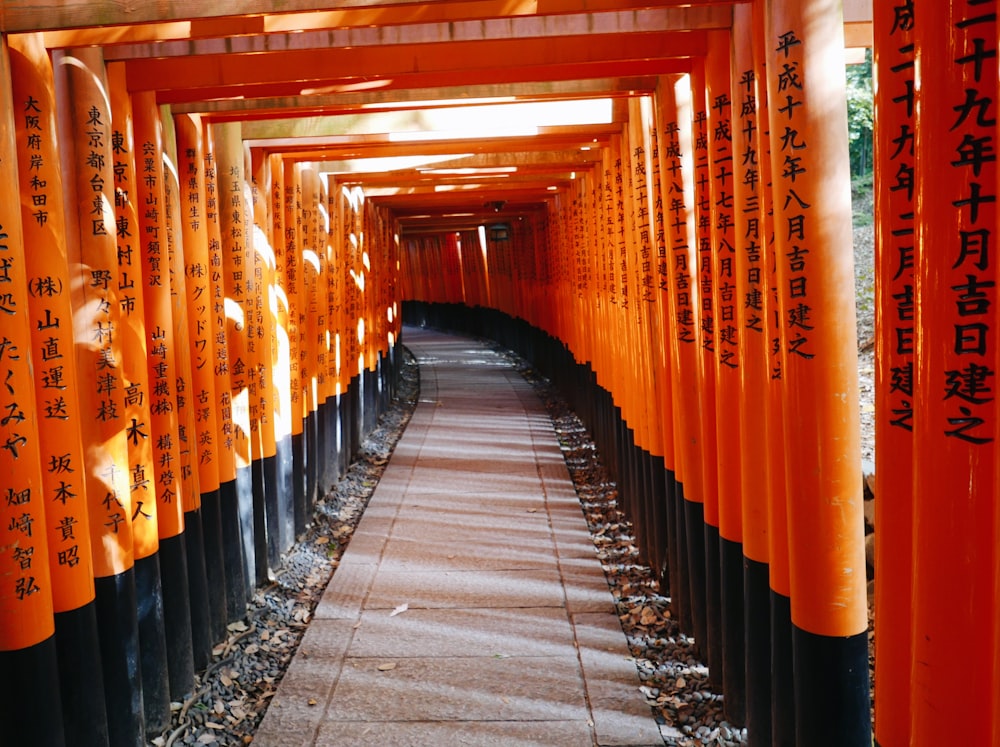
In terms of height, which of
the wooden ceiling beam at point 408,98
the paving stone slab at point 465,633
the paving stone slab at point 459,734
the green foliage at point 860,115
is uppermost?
the green foliage at point 860,115

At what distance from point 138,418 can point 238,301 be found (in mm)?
2068

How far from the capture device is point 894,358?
8.12ft

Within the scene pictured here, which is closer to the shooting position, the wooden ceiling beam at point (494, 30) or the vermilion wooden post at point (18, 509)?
the vermilion wooden post at point (18, 509)

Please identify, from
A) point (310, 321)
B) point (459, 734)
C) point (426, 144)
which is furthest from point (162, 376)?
point (310, 321)

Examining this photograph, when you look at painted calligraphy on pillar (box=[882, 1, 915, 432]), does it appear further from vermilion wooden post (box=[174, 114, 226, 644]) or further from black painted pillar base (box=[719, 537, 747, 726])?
vermilion wooden post (box=[174, 114, 226, 644])

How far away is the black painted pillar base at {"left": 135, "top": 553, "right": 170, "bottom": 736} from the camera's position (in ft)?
14.3

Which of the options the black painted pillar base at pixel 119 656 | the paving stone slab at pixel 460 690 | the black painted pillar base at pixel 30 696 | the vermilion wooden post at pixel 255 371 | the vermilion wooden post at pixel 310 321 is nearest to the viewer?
the black painted pillar base at pixel 30 696

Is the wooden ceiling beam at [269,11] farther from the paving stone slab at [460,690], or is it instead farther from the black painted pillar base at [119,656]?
the paving stone slab at [460,690]

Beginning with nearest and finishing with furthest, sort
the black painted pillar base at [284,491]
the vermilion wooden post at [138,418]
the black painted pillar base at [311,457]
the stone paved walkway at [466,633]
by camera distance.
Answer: the vermilion wooden post at [138,418] < the stone paved walkway at [466,633] < the black painted pillar base at [284,491] < the black painted pillar base at [311,457]

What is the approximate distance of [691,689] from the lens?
190 inches

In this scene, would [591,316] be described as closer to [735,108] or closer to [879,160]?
[735,108]

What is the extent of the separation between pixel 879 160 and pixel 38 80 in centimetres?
298

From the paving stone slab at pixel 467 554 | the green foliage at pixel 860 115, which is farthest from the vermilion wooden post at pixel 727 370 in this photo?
the green foliage at pixel 860 115

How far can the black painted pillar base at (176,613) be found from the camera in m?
4.72
